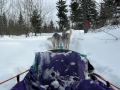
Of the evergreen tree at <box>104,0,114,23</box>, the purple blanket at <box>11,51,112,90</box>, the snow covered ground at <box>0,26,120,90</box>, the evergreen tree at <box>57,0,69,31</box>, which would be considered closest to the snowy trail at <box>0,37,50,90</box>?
the snow covered ground at <box>0,26,120,90</box>

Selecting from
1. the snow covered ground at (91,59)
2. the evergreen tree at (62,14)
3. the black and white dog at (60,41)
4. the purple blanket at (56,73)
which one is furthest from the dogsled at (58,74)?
the evergreen tree at (62,14)

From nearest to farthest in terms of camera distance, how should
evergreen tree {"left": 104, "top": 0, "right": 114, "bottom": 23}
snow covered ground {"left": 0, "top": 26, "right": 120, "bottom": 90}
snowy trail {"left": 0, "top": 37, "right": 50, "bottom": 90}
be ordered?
snow covered ground {"left": 0, "top": 26, "right": 120, "bottom": 90}
snowy trail {"left": 0, "top": 37, "right": 50, "bottom": 90}
evergreen tree {"left": 104, "top": 0, "right": 114, "bottom": 23}

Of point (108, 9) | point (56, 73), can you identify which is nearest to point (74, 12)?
point (108, 9)

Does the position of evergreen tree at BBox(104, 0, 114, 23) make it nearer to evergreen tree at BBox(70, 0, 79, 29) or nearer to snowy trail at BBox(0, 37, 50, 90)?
snowy trail at BBox(0, 37, 50, 90)

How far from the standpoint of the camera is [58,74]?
4.94 meters

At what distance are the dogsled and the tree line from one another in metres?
10.1

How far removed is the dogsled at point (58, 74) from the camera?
4750mm

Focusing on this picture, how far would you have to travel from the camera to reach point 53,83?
15.8 feet

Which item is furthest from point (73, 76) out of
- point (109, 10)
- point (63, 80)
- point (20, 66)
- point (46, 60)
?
point (109, 10)

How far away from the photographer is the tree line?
16.5 metres

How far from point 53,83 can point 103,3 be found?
11.6m

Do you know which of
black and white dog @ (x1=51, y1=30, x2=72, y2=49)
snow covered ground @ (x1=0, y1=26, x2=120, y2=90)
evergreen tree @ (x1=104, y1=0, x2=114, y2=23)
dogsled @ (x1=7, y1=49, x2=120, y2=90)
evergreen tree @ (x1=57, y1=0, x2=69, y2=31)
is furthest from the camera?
evergreen tree @ (x1=57, y1=0, x2=69, y2=31)

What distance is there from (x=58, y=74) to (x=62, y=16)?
4196cm

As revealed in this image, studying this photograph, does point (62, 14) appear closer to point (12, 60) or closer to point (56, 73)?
point (12, 60)
